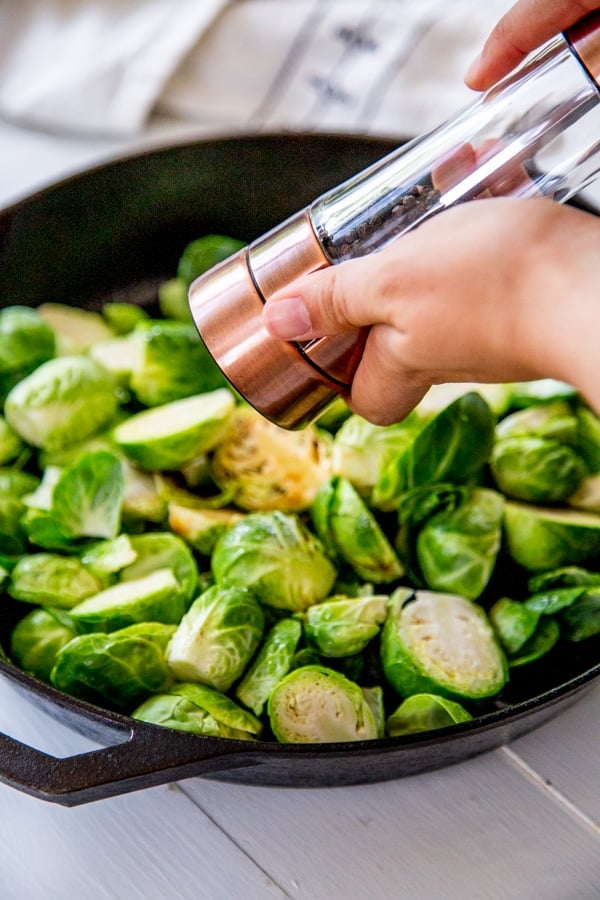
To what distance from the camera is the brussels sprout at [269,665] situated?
0.97 m

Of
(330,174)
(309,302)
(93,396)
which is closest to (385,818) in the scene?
(309,302)

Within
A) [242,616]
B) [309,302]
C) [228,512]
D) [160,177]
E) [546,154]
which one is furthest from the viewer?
[160,177]

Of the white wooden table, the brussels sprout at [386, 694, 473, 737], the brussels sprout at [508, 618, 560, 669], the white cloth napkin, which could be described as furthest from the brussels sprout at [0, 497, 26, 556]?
the white cloth napkin

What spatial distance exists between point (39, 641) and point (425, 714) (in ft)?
A: 1.37

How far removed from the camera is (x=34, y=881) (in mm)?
882

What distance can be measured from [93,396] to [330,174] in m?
0.53

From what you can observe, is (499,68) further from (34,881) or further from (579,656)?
(34,881)

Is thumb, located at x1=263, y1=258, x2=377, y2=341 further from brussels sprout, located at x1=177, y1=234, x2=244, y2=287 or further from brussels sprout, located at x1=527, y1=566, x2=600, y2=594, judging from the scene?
brussels sprout, located at x1=177, y1=234, x2=244, y2=287

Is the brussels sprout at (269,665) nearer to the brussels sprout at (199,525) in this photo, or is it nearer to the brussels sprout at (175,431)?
the brussels sprout at (199,525)

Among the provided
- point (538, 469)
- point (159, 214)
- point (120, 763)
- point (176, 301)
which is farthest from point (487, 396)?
point (120, 763)

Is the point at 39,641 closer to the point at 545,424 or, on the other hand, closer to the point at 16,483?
the point at 16,483

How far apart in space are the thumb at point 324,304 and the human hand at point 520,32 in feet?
1.10

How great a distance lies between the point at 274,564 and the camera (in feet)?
3.34

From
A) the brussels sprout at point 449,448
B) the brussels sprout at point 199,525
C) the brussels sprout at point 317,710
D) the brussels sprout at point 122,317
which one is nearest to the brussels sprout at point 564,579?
the brussels sprout at point 449,448
